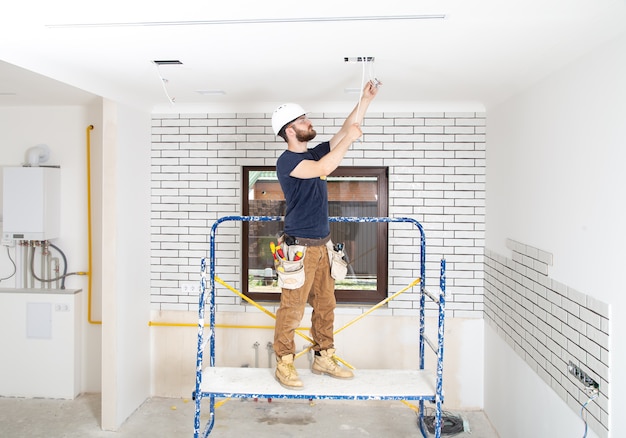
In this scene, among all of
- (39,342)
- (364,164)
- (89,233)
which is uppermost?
(364,164)

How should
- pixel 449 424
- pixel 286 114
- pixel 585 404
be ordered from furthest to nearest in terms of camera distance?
pixel 449 424 → pixel 286 114 → pixel 585 404

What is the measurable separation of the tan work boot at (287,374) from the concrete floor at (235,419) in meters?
1.26

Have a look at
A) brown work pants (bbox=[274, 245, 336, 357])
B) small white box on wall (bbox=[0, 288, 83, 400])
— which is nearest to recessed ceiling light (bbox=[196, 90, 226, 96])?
brown work pants (bbox=[274, 245, 336, 357])

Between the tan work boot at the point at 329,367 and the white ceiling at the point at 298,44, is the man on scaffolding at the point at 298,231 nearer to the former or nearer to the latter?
the tan work boot at the point at 329,367

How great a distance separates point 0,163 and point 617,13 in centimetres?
509

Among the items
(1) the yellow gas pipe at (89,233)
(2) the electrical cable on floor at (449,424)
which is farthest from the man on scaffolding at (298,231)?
(1) the yellow gas pipe at (89,233)

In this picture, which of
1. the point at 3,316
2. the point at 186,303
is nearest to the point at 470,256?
the point at 186,303

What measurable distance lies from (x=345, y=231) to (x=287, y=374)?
1.94 meters

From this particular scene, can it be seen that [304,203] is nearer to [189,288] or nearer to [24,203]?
[189,288]

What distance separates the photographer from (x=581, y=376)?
2.82 meters

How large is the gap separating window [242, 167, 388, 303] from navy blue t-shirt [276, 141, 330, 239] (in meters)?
1.62

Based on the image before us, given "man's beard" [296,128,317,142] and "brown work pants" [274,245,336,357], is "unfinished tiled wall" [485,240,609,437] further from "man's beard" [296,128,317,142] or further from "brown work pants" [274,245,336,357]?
"man's beard" [296,128,317,142]

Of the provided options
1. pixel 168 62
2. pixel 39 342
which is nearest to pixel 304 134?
→ pixel 168 62

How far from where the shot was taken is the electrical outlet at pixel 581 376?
269 centimetres
